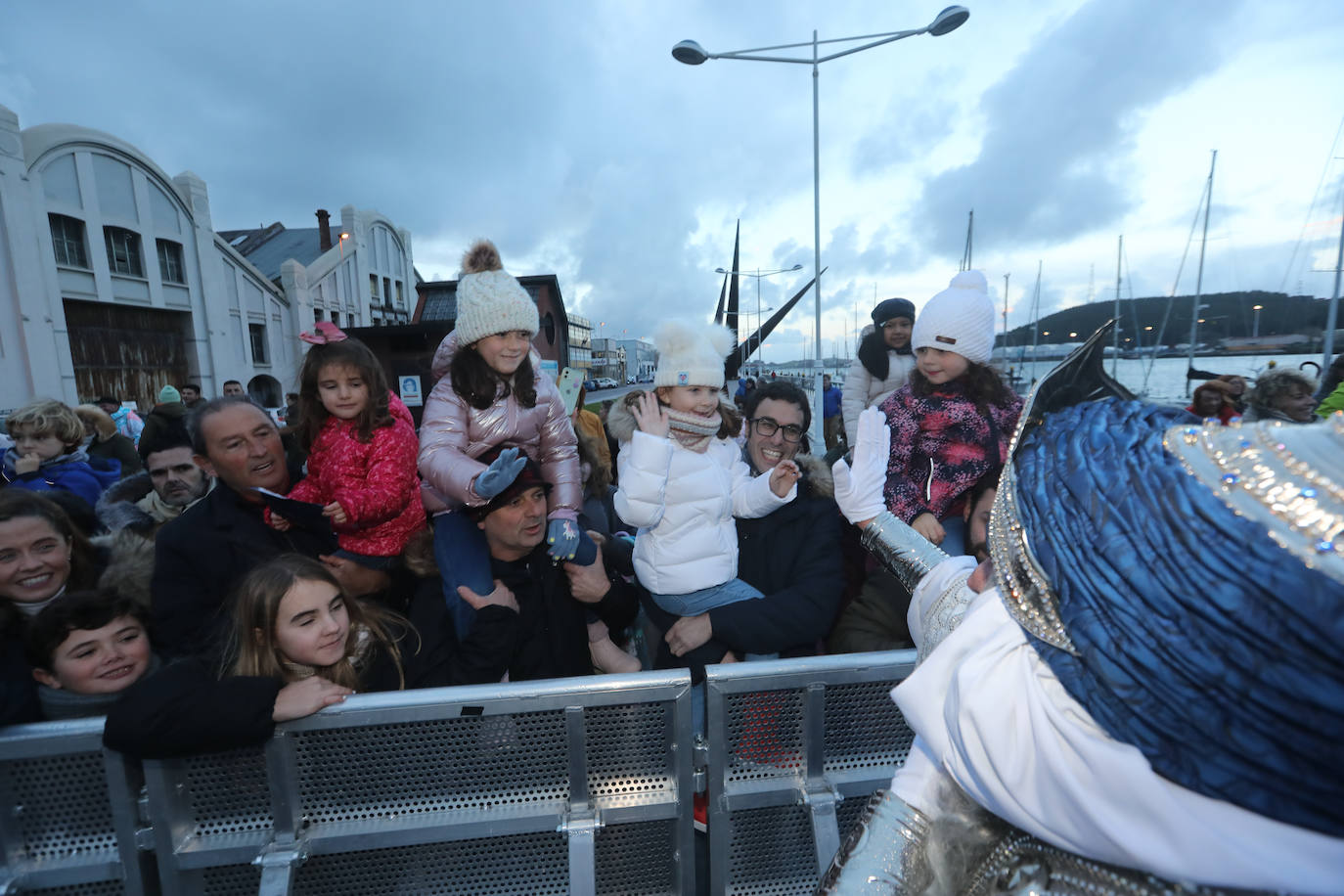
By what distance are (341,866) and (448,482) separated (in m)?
1.33

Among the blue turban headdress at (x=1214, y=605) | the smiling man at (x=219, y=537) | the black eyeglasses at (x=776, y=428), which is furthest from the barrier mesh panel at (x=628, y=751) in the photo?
the black eyeglasses at (x=776, y=428)

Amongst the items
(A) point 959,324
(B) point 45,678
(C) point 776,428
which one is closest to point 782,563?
(C) point 776,428

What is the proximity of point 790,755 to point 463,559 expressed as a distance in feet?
4.87

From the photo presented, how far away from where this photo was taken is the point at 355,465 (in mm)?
2561

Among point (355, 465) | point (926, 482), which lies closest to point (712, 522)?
point (926, 482)

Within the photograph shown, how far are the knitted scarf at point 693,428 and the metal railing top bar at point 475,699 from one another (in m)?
1.17

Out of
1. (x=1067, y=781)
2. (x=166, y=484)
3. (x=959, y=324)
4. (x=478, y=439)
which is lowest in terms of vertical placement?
(x=166, y=484)

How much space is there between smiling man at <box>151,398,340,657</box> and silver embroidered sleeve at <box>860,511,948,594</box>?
213 centimetres

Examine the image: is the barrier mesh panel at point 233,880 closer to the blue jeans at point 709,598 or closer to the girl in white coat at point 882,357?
the blue jeans at point 709,598

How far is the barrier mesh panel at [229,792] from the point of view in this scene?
5.23 feet

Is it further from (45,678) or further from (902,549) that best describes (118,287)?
(902,549)

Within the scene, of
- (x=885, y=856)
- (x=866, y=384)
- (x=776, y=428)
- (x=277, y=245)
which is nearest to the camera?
(x=885, y=856)

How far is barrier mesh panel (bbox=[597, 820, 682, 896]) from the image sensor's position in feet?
5.73

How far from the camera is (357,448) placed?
258 centimetres
